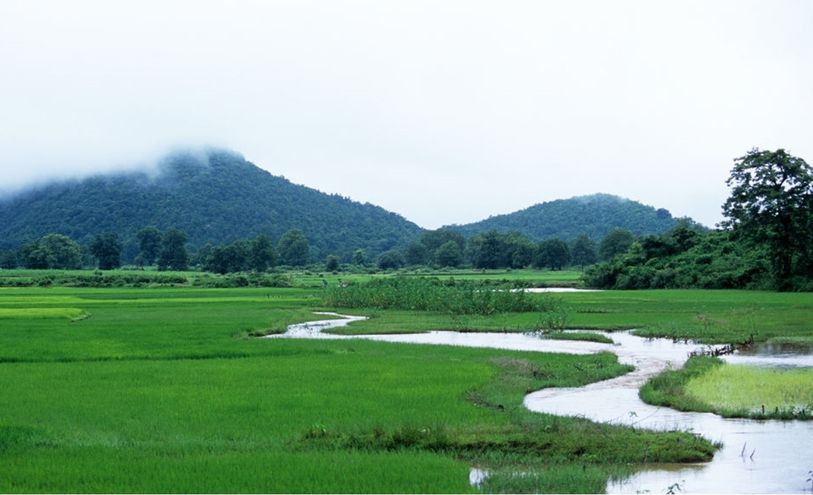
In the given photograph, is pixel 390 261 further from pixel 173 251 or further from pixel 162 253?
pixel 162 253

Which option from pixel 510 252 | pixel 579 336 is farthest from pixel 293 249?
pixel 579 336

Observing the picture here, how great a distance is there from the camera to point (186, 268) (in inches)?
4931

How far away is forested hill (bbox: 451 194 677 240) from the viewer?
555ft

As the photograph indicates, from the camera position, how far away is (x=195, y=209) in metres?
150

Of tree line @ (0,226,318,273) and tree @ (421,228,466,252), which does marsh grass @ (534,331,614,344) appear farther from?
tree @ (421,228,466,252)

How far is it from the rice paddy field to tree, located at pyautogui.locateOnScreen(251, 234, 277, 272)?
8231 centimetres

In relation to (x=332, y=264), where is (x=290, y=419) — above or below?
below

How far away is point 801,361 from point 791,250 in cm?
3551

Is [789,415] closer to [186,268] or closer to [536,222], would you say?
[186,268]

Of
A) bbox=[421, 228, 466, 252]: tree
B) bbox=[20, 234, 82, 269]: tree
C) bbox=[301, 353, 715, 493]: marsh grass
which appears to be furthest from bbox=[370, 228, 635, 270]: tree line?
bbox=[301, 353, 715, 493]: marsh grass

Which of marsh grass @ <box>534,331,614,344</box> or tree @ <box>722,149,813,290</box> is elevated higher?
tree @ <box>722,149,813,290</box>

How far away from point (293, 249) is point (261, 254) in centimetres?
1953

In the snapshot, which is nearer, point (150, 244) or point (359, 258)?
point (150, 244)

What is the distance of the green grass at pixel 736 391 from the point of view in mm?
15541
